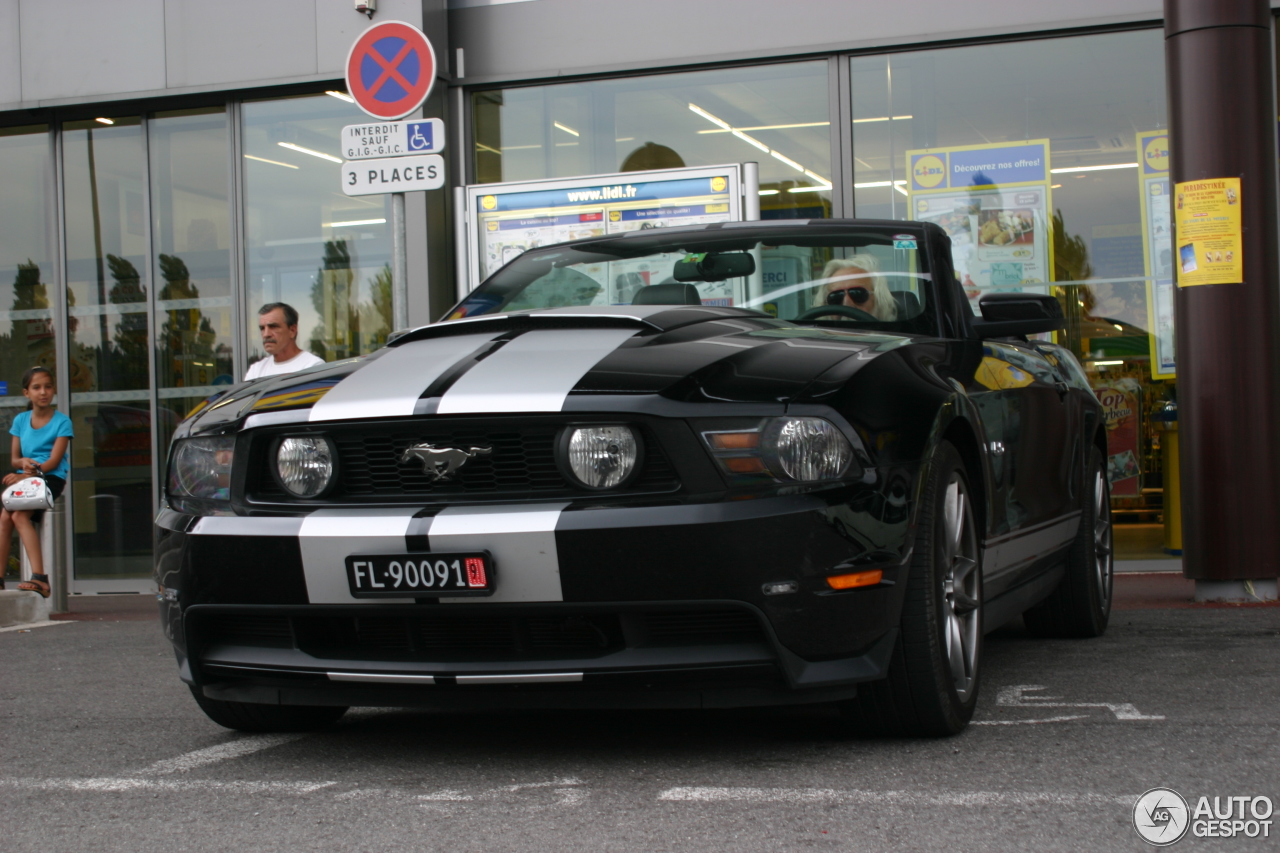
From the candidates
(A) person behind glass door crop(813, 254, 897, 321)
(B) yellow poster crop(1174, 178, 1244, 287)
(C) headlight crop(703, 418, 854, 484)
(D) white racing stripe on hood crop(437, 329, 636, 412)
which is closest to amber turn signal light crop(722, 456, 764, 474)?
(C) headlight crop(703, 418, 854, 484)

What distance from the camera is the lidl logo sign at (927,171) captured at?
908cm

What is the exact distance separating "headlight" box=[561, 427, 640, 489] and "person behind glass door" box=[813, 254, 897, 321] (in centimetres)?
152

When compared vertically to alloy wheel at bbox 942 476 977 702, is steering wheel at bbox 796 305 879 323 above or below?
above

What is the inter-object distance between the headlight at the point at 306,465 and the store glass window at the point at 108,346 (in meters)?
7.61

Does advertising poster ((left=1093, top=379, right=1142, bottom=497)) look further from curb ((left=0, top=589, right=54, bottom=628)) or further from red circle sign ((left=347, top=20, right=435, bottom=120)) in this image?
curb ((left=0, top=589, right=54, bottom=628))

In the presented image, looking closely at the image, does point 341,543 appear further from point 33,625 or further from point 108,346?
point 108,346

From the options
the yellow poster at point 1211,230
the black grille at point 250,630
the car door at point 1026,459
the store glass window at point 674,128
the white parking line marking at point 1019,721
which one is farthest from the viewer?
the store glass window at point 674,128

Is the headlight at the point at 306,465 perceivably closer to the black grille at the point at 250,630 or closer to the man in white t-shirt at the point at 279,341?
the black grille at the point at 250,630

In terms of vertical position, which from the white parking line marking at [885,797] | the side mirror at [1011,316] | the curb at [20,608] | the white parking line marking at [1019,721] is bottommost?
the curb at [20,608]

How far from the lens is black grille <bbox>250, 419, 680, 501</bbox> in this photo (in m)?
3.10

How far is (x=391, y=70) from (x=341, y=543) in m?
3.77

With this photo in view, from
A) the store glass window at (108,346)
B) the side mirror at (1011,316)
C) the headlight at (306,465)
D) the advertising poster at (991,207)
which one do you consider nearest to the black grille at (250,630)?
the headlight at (306,465)

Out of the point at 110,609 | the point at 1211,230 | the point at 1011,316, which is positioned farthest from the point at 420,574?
the point at 110,609

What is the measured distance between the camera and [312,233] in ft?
33.6
